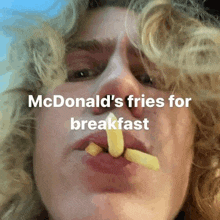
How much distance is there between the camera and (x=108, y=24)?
59cm

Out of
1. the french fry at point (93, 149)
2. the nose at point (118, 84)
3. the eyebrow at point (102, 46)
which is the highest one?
the eyebrow at point (102, 46)

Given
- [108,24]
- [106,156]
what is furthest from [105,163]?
[108,24]

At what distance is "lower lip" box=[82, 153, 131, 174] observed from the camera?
49 cm

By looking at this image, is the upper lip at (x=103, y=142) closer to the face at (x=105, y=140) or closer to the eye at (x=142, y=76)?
the face at (x=105, y=140)

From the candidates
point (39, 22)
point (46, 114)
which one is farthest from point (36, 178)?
point (39, 22)

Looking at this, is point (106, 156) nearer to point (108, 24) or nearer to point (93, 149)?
point (93, 149)

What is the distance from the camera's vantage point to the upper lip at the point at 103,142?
0.50 metres

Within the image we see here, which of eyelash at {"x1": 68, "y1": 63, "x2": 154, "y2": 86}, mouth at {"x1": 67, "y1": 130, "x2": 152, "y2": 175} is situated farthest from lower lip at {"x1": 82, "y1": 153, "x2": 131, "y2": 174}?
eyelash at {"x1": 68, "y1": 63, "x2": 154, "y2": 86}

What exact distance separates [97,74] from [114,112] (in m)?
0.12

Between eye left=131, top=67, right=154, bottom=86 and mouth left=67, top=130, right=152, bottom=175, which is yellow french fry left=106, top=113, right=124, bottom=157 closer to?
mouth left=67, top=130, right=152, bottom=175

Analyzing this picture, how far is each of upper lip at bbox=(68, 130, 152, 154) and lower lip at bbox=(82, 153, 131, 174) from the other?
2 cm

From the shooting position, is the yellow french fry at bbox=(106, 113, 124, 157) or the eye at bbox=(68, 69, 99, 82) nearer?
the yellow french fry at bbox=(106, 113, 124, 157)

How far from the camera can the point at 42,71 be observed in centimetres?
58

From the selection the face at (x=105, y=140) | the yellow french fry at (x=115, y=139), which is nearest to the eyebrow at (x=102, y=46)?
the face at (x=105, y=140)
